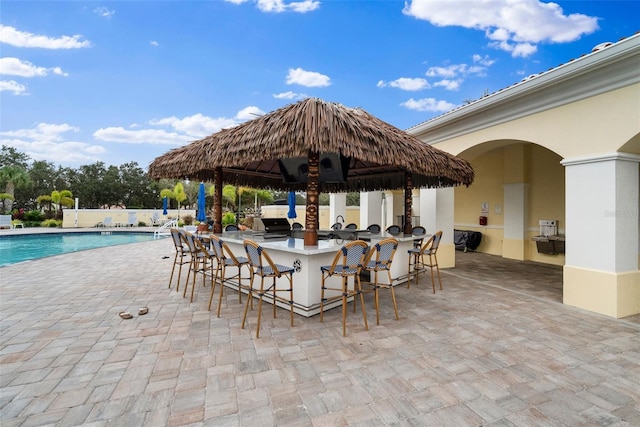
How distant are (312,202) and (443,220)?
5033 millimetres

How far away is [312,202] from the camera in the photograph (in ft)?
15.5

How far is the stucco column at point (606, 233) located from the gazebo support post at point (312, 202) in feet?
13.9

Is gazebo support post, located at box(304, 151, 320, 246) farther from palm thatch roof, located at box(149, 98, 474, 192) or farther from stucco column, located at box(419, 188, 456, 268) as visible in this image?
stucco column, located at box(419, 188, 456, 268)

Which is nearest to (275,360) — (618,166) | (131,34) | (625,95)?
(618,166)

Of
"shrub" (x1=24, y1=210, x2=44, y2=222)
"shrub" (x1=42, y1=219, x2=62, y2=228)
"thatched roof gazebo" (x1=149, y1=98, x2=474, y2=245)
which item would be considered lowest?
"shrub" (x1=42, y1=219, x2=62, y2=228)

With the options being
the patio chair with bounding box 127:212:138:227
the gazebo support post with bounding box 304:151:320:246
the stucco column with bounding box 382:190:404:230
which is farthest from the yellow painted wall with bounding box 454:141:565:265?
the patio chair with bounding box 127:212:138:227

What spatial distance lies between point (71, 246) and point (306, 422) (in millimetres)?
16954

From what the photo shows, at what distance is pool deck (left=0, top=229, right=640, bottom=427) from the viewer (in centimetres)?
225

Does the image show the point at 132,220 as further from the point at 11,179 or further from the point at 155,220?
the point at 11,179

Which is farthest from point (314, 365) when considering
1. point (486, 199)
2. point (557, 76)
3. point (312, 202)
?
point (486, 199)

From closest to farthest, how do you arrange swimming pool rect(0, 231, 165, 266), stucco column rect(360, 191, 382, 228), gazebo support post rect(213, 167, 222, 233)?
gazebo support post rect(213, 167, 222, 233) < swimming pool rect(0, 231, 165, 266) < stucco column rect(360, 191, 382, 228)

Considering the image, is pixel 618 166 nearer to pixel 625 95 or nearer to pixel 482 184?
pixel 625 95

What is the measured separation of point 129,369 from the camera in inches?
112

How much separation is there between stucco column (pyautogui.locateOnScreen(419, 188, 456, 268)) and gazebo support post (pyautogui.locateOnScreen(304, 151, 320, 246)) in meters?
4.71
